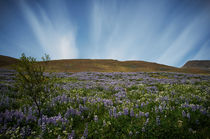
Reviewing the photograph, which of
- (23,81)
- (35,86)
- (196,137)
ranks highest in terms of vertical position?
(23,81)

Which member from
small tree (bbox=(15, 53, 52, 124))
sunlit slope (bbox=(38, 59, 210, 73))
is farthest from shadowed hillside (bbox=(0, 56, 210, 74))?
small tree (bbox=(15, 53, 52, 124))

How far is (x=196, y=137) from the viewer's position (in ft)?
8.35

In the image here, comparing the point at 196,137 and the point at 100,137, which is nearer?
the point at 196,137

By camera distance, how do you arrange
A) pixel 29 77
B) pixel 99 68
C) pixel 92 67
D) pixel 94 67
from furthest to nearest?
pixel 94 67
pixel 92 67
pixel 99 68
pixel 29 77

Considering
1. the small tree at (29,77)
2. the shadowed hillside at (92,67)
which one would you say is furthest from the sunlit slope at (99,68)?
the small tree at (29,77)

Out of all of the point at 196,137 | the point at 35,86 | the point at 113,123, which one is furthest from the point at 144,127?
the point at 35,86

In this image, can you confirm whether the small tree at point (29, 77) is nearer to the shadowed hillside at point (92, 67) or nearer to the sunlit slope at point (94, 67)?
the shadowed hillside at point (92, 67)

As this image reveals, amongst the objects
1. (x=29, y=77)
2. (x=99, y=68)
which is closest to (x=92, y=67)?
(x=99, y=68)

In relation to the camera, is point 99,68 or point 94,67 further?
point 94,67

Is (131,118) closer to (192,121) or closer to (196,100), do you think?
(192,121)

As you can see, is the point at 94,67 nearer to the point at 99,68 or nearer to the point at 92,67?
the point at 92,67

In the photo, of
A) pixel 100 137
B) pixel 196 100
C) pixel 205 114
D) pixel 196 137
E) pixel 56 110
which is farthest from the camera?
→ pixel 196 100

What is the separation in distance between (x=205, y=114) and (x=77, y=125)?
15.1 ft

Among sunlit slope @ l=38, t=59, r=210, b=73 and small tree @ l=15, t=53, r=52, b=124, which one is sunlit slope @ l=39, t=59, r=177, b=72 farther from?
small tree @ l=15, t=53, r=52, b=124
